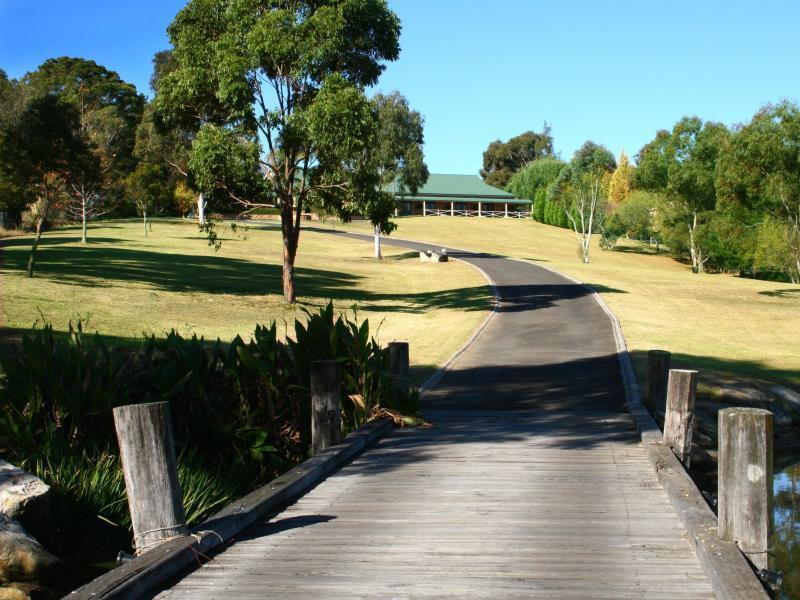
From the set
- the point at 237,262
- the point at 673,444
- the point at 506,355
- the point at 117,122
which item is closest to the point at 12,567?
the point at 673,444

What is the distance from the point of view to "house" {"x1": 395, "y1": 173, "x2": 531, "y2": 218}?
121562mm

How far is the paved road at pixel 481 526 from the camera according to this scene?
18.1ft

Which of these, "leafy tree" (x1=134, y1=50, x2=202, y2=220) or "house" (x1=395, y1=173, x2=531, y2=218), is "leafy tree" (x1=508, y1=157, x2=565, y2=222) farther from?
"leafy tree" (x1=134, y1=50, x2=202, y2=220)

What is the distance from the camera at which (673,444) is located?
10.1 metres

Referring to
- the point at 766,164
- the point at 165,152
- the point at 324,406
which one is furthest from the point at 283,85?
the point at 165,152

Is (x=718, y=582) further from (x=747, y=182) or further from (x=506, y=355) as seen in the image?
(x=747, y=182)

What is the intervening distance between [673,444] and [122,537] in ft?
19.8

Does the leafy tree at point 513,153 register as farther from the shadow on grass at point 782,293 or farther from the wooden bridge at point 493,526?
the wooden bridge at point 493,526

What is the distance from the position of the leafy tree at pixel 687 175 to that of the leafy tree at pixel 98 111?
1681 inches

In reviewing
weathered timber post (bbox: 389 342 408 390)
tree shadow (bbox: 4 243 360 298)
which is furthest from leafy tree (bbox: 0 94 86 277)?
weathered timber post (bbox: 389 342 408 390)

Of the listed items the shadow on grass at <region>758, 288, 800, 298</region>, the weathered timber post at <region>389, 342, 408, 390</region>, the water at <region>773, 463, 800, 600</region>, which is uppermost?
the weathered timber post at <region>389, 342, 408, 390</region>

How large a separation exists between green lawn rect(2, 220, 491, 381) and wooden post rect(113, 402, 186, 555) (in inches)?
275

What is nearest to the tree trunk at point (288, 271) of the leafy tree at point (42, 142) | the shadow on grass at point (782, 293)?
the leafy tree at point (42, 142)

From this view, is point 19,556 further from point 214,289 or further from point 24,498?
point 214,289
